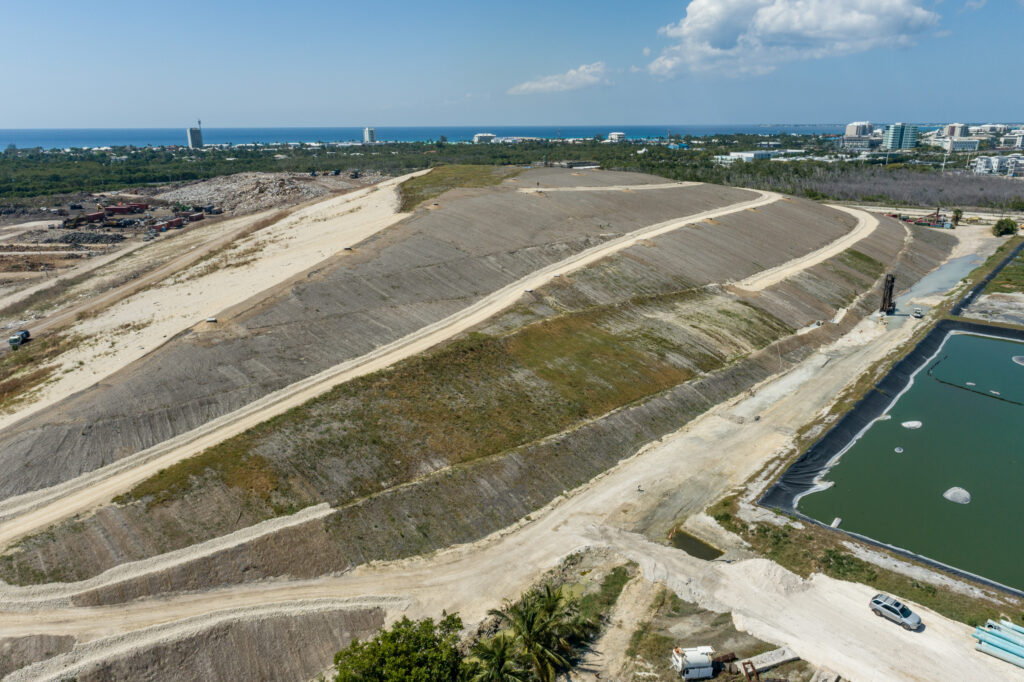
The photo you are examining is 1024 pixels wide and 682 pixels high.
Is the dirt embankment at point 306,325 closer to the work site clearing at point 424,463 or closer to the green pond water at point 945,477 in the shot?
the work site clearing at point 424,463

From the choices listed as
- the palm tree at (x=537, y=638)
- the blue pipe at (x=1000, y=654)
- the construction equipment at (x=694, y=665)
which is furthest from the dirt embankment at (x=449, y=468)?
the blue pipe at (x=1000, y=654)

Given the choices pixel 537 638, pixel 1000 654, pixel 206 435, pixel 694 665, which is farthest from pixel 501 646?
pixel 206 435

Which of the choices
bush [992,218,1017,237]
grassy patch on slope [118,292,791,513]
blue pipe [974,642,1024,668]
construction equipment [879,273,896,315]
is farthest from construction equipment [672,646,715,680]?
bush [992,218,1017,237]

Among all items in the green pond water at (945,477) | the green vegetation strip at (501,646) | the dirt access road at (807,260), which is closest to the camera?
the green vegetation strip at (501,646)

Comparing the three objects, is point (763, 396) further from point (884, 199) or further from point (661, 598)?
point (884, 199)

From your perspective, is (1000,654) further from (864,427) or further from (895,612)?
(864,427)

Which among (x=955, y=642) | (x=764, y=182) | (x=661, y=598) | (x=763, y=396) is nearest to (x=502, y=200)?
(x=763, y=396)
